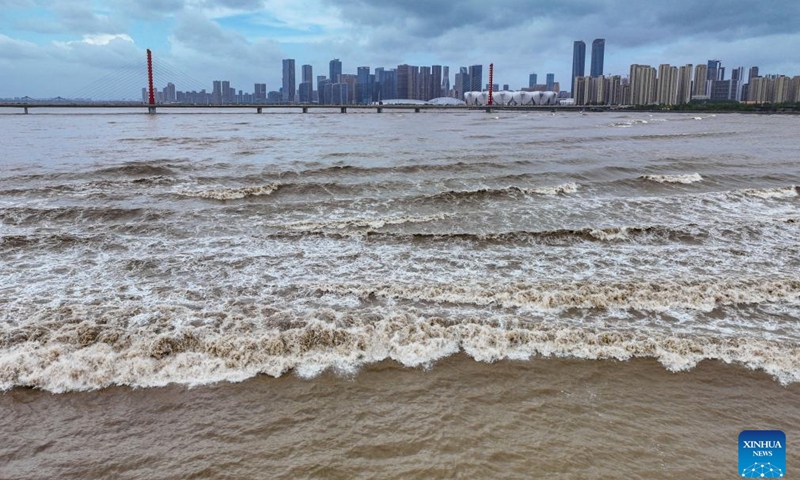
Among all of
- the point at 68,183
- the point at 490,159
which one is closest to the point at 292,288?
A: the point at 68,183

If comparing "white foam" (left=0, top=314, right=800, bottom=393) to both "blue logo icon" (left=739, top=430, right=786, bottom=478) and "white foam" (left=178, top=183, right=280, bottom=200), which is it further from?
"white foam" (left=178, top=183, right=280, bottom=200)

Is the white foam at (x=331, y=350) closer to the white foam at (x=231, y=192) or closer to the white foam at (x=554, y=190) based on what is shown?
the white foam at (x=231, y=192)

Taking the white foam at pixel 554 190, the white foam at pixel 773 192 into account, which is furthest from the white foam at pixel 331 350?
the white foam at pixel 773 192

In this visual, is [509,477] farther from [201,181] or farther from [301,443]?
[201,181]

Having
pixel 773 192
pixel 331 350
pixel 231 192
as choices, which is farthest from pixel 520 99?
pixel 331 350

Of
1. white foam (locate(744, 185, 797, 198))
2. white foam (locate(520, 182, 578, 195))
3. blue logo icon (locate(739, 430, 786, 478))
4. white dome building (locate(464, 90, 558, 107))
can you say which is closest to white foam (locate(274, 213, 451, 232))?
white foam (locate(520, 182, 578, 195))

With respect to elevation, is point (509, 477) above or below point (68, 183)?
below

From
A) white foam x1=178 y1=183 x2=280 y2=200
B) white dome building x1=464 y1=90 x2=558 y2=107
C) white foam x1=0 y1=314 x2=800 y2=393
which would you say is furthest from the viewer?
white dome building x1=464 y1=90 x2=558 y2=107

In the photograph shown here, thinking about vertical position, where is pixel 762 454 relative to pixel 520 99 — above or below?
below

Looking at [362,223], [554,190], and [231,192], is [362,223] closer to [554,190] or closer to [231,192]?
[231,192]
